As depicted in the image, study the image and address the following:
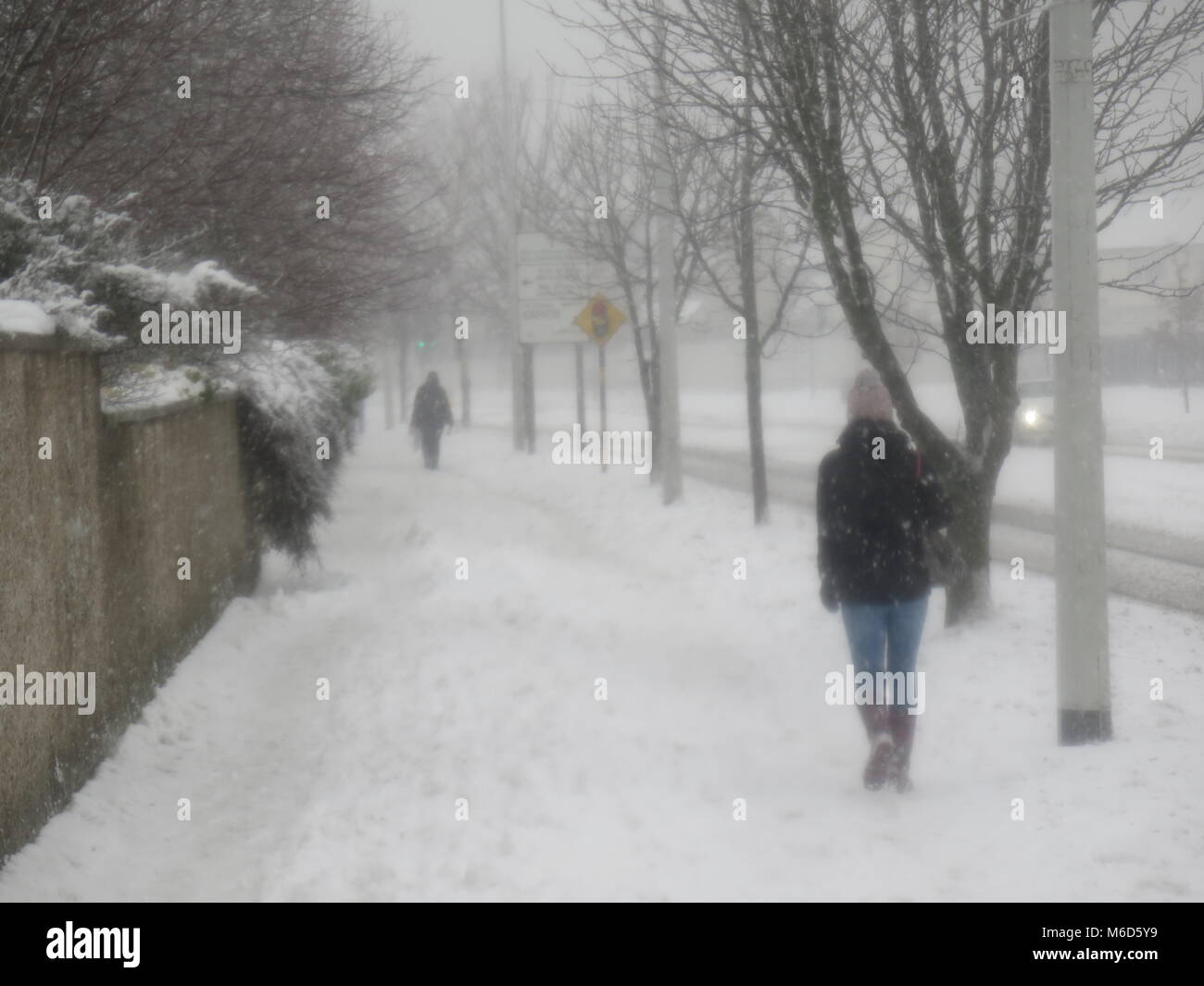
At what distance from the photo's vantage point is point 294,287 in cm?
1144

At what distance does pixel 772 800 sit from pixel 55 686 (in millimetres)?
3022

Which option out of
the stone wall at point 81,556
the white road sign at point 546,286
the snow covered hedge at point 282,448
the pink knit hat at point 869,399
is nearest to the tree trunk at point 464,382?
the white road sign at point 546,286

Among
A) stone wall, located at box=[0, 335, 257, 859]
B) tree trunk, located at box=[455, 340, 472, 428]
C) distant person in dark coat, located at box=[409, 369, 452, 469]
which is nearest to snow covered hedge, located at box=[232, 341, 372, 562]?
stone wall, located at box=[0, 335, 257, 859]

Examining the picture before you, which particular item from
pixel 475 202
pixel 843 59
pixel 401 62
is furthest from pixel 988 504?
pixel 475 202

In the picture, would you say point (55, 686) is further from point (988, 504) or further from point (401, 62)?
point (401, 62)

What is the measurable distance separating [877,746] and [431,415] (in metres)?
20.0

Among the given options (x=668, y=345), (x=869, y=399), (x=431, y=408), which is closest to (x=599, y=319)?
(x=668, y=345)

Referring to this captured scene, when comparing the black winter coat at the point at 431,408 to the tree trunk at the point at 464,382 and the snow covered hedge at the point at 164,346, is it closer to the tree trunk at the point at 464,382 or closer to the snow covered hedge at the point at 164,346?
the tree trunk at the point at 464,382

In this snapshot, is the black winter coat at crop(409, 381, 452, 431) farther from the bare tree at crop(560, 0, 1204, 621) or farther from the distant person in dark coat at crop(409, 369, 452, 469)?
the bare tree at crop(560, 0, 1204, 621)

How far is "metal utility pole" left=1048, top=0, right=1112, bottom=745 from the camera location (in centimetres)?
589

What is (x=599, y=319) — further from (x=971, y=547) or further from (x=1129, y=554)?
(x=971, y=547)

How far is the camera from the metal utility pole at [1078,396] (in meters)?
5.89

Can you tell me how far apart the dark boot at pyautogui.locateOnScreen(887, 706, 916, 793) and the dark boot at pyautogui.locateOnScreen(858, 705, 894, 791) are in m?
0.03

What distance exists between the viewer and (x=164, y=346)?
7.84 metres
